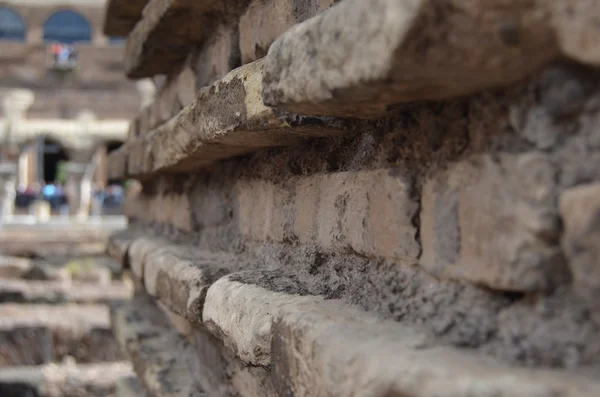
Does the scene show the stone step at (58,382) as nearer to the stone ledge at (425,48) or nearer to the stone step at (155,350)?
the stone step at (155,350)

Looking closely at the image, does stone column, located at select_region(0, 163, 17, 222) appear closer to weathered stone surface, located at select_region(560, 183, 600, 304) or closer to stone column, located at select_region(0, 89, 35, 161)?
stone column, located at select_region(0, 89, 35, 161)

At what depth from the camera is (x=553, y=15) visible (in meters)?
0.84

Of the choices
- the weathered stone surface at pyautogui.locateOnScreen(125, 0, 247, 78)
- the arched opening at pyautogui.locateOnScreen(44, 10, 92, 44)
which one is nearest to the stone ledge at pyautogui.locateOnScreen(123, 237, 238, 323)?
the weathered stone surface at pyautogui.locateOnScreen(125, 0, 247, 78)

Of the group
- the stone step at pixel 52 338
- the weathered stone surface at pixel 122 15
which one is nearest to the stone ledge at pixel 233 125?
the weathered stone surface at pixel 122 15

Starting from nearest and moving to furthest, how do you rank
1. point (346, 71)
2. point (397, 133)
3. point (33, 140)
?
point (346, 71) → point (397, 133) → point (33, 140)

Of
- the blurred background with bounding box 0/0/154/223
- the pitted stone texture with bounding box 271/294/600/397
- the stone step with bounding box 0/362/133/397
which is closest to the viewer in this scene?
the pitted stone texture with bounding box 271/294/600/397

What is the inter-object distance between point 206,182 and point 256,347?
1.20 m

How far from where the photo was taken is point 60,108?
70.2ft

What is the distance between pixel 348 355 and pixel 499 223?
0.95 ft

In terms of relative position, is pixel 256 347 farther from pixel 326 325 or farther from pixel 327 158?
pixel 327 158

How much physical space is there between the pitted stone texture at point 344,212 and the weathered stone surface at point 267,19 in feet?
1.16

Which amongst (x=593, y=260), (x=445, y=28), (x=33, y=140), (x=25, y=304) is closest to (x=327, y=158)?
(x=445, y=28)

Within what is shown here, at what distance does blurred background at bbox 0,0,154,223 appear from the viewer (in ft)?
56.7

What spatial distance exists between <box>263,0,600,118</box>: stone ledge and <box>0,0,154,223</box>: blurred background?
1427 centimetres
